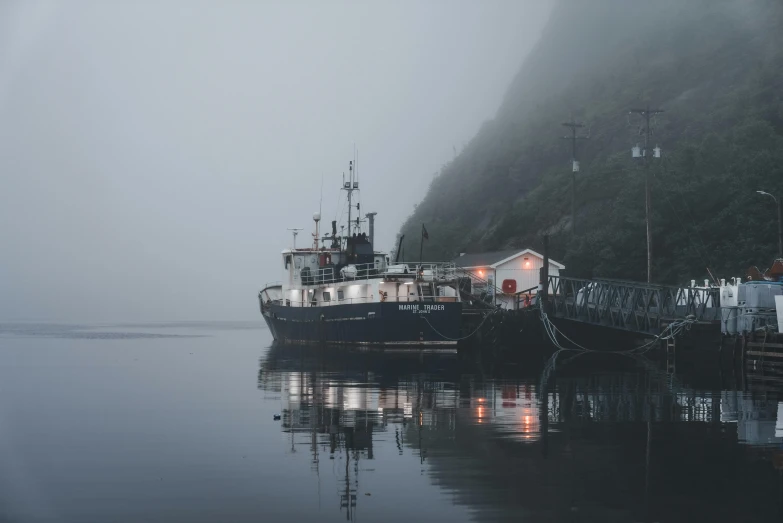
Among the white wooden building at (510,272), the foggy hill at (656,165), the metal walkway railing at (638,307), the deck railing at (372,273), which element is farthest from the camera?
the white wooden building at (510,272)

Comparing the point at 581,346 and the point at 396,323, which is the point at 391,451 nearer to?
the point at 396,323

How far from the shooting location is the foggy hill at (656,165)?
77.0 metres

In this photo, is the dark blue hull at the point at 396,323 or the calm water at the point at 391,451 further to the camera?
the dark blue hull at the point at 396,323

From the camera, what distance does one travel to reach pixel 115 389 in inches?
1441

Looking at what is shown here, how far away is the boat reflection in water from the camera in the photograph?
15109 millimetres

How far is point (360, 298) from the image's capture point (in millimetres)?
64688

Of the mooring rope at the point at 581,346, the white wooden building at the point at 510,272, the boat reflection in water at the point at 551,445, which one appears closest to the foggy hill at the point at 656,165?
the white wooden building at the point at 510,272

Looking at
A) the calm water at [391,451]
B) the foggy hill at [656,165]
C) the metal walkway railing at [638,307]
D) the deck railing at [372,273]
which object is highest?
the foggy hill at [656,165]

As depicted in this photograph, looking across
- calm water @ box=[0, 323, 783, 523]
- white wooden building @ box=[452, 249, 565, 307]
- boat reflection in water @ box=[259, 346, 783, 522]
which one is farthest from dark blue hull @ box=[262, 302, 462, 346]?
boat reflection in water @ box=[259, 346, 783, 522]

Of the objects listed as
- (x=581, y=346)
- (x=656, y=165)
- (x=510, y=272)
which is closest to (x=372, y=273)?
(x=581, y=346)

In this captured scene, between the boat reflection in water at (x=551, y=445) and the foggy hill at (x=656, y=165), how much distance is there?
43.1 metres

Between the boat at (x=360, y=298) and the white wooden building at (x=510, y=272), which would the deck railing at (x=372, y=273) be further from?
the white wooden building at (x=510, y=272)

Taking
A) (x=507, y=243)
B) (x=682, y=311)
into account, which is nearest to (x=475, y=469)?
(x=682, y=311)

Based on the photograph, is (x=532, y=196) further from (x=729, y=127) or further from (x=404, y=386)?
(x=404, y=386)
